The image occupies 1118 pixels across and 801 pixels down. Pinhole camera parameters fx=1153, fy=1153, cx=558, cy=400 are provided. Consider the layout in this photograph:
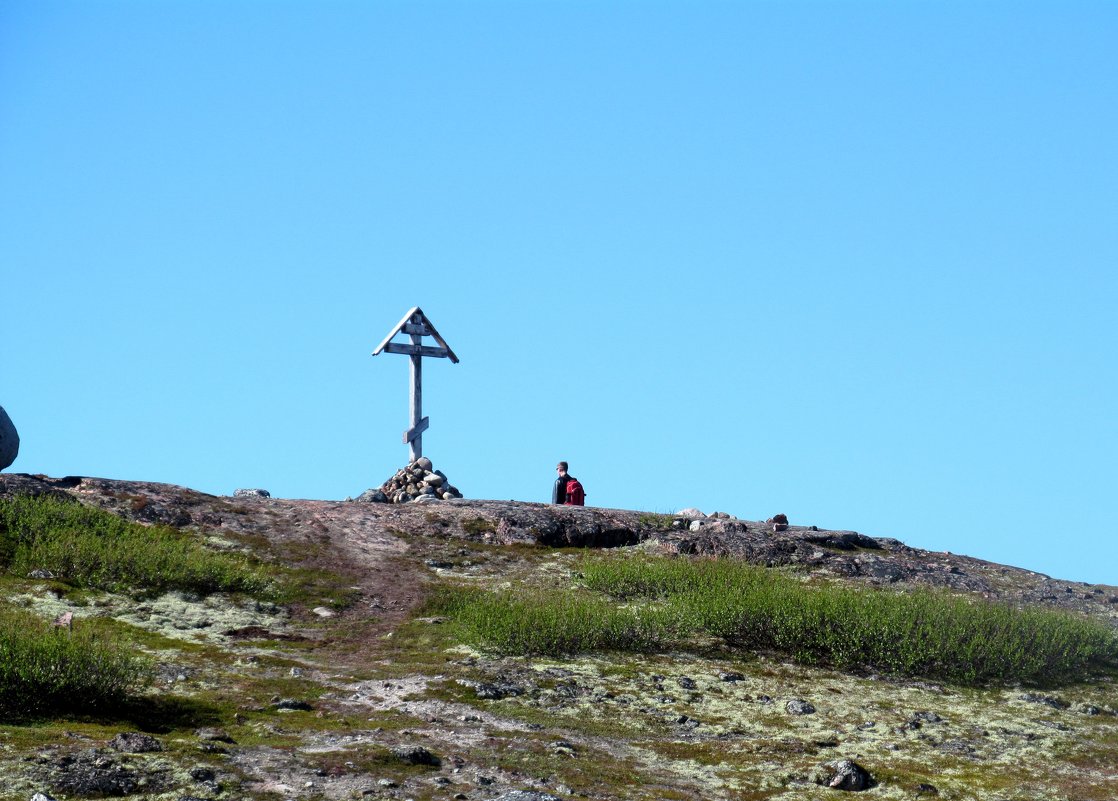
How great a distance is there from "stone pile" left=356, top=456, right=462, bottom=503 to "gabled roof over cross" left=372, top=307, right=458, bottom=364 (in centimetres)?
346

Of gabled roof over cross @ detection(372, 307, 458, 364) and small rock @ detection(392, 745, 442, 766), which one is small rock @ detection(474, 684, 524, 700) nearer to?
small rock @ detection(392, 745, 442, 766)

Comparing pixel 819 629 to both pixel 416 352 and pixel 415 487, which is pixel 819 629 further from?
pixel 416 352

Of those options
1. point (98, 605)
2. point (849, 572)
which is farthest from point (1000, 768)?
point (98, 605)

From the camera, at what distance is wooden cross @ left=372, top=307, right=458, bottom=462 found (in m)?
36.8

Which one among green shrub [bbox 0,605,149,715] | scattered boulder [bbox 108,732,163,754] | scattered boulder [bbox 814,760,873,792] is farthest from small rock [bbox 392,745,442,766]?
scattered boulder [bbox 814,760,873,792]

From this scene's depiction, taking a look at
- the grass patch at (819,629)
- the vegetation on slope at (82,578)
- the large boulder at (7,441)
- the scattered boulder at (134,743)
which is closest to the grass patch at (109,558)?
the vegetation on slope at (82,578)

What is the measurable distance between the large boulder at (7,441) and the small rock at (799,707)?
1942cm

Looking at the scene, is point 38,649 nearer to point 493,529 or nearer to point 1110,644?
point 493,529

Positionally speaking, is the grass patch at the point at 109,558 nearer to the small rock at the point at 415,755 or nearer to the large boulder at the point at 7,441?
the large boulder at the point at 7,441

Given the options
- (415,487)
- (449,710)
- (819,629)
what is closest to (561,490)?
(415,487)

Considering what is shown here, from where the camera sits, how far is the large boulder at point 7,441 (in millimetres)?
26719

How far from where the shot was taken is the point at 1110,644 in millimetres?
22000

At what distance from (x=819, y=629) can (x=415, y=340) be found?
20727 millimetres

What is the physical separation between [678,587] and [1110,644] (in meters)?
8.26
